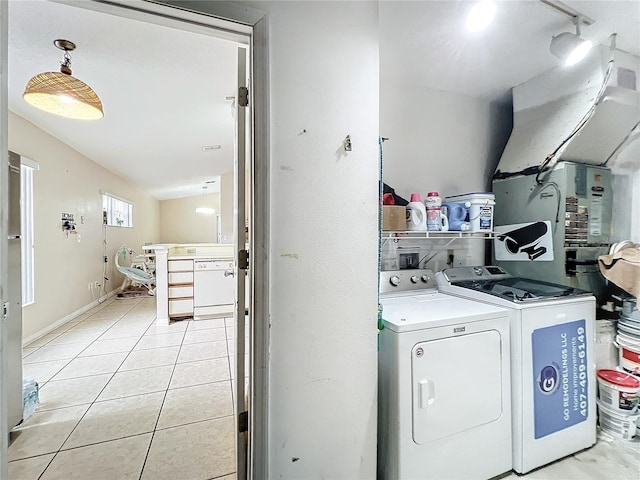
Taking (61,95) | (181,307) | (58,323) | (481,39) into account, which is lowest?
(58,323)

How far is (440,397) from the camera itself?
1320mm

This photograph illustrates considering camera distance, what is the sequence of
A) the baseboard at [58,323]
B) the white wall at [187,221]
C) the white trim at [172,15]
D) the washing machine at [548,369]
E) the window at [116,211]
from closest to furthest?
1. the white trim at [172,15]
2. the washing machine at [548,369]
3. the baseboard at [58,323]
4. the window at [116,211]
5. the white wall at [187,221]

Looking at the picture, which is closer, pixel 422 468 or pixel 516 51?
pixel 422 468

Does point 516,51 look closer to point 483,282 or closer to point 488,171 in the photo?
point 488,171

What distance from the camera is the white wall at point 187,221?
33.0 ft

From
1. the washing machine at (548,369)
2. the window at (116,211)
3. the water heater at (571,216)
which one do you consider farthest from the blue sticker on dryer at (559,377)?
the window at (116,211)

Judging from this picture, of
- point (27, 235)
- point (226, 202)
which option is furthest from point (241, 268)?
point (226, 202)

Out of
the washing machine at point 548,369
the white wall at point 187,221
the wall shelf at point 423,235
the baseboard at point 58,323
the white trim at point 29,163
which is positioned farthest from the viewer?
the white wall at point 187,221

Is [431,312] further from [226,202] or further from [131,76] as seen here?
[226,202]

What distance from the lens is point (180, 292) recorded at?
3.98 meters

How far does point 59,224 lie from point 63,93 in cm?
276

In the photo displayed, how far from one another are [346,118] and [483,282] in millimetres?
1513

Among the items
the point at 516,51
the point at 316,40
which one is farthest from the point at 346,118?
the point at 516,51

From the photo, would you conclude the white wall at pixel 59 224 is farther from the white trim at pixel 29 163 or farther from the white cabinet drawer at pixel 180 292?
the white cabinet drawer at pixel 180 292
